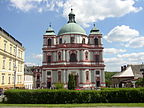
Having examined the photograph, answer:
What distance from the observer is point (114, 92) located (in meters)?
21.1

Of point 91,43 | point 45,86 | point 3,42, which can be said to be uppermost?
point 91,43

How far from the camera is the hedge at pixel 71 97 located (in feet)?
68.2

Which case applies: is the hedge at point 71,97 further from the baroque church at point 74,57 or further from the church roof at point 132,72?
the baroque church at point 74,57

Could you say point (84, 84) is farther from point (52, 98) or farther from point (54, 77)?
point (52, 98)

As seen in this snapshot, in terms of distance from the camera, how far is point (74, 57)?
184ft

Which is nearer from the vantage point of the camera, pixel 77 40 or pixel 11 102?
pixel 11 102

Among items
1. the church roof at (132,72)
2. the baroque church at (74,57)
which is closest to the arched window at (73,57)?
the baroque church at (74,57)

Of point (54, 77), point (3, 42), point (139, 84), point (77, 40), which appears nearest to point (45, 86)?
point (54, 77)

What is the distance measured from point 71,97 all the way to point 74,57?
35597mm

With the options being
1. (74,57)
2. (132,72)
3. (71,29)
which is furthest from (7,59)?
(132,72)

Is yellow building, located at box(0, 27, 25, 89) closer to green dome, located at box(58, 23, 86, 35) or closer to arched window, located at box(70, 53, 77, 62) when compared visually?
arched window, located at box(70, 53, 77, 62)

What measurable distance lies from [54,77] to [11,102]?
115 feet

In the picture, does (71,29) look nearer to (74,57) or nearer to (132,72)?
(74,57)

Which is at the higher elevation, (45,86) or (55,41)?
(55,41)
